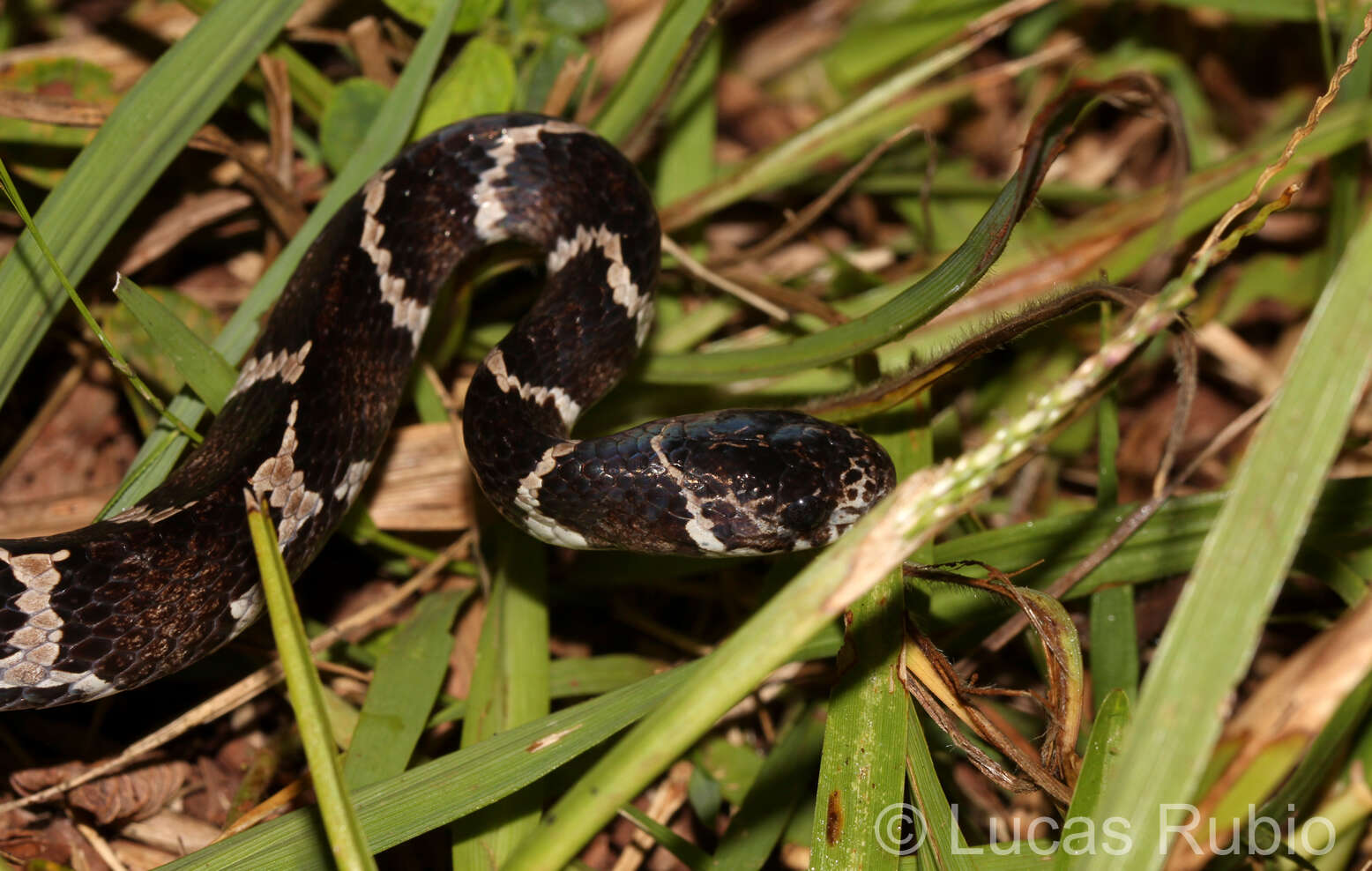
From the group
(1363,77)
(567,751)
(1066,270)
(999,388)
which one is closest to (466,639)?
(567,751)

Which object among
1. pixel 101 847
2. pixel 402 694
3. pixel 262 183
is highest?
pixel 262 183

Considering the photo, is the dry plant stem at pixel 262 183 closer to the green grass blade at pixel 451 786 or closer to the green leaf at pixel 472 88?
the green leaf at pixel 472 88

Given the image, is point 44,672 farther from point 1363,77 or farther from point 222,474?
point 1363,77

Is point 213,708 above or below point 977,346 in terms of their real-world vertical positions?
below

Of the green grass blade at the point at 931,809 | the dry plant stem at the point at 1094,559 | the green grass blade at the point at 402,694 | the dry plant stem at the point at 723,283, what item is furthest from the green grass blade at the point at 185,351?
the dry plant stem at the point at 1094,559

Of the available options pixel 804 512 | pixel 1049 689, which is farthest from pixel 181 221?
pixel 1049 689

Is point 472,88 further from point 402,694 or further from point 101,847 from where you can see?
point 101,847

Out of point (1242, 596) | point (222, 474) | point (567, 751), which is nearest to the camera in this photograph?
point (1242, 596)
